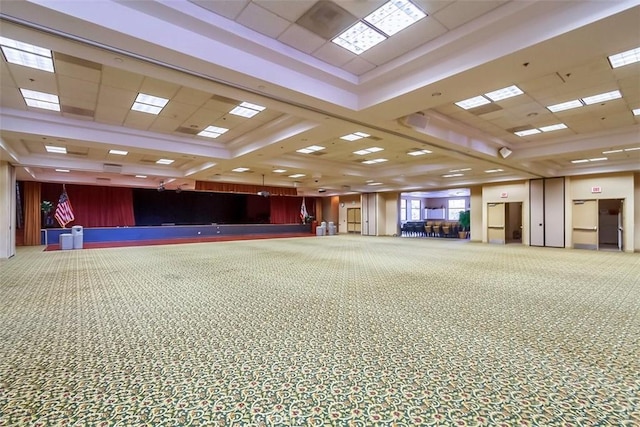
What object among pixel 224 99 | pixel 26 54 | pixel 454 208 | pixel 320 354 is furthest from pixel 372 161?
pixel 454 208

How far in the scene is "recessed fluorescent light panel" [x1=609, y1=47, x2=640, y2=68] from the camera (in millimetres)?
4685

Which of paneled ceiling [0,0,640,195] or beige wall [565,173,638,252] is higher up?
paneled ceiling [0,0,640,195]

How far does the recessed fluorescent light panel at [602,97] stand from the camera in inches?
238

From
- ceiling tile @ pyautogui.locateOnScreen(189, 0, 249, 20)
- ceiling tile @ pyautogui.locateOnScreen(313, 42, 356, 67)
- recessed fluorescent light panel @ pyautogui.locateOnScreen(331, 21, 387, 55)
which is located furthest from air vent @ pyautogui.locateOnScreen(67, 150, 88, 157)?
recessed fluorescent light panel @ pyautogui.locateOnScreen(331, 21, 387, 55)

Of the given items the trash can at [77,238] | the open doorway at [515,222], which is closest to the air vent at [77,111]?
the trash can at [77,238]

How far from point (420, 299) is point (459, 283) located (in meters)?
1.60

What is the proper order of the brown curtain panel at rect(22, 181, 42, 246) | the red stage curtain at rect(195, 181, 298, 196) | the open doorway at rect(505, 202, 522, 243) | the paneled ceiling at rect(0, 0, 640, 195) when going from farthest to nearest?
the open doorway at rect(505, 202, 522, 243)
the red stage curtain at rect(195, 181, 298, 196)
the brown curtain panel at rect(22, 181, 42, 246)
the paneled ceiling at rect(0, 0, 640, 195)

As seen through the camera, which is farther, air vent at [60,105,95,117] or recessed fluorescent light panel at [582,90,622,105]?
air vent at [60,105,95,117]

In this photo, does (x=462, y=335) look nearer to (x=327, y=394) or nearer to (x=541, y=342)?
(x=541, y=342)

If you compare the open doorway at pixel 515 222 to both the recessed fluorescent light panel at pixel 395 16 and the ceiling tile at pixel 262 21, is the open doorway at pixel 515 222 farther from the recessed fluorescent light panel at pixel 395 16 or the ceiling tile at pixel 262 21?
the ceiling tile at pixel 262 21

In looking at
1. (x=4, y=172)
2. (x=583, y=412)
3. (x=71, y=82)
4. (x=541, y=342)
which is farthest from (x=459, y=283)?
(x=4, y=172)

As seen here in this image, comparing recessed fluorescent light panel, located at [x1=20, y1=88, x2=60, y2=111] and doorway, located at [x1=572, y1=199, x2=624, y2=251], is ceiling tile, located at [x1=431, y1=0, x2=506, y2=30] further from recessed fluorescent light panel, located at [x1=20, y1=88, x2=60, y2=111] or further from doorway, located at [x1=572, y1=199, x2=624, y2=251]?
doorway, located at [x1=572, y1=199, x2=624, y2=251]

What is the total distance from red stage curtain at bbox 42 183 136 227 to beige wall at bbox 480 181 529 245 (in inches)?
824

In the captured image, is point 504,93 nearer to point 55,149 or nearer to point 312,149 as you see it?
point 312,149
